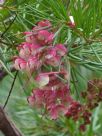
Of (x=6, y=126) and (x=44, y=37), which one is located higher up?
(x=44, y=37)

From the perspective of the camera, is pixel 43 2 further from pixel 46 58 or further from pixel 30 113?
pixel 30 113

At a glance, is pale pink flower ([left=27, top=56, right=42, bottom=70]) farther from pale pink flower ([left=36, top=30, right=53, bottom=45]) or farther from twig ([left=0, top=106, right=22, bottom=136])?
twig ([left=0, top=106, right=22, bottom=136])

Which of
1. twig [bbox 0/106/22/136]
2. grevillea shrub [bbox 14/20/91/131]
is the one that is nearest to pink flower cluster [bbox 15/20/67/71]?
grevillea shrub [bbox 14/20/91/131]

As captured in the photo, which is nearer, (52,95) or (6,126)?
(52,95)

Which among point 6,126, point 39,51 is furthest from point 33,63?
point 6,126

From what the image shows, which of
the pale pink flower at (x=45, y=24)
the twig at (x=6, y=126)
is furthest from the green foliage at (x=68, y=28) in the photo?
the twig at (x=6, y=126)

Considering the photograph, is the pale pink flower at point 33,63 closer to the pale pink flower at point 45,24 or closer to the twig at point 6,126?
the pale pink flower at point 45,24

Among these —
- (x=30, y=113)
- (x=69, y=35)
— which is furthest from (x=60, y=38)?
(x=30, y=113)

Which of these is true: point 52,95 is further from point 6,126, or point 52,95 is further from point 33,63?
point 6,126
